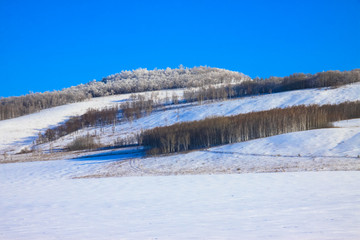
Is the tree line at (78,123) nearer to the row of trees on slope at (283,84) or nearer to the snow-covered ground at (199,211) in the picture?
the row of trees on slope at (283,84)

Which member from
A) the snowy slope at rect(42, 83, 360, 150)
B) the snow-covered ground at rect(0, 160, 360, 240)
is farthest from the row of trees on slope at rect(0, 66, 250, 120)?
the snow-covered ground at rect(0, 160, 360, 240)

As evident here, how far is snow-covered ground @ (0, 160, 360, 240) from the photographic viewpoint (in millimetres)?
6449

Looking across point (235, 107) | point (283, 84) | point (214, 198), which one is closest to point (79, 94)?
point (283, 84)

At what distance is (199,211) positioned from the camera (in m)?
8.61

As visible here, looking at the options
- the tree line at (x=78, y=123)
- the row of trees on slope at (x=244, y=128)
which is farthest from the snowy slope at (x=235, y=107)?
the row of trees on slope at (x=244, y=128)

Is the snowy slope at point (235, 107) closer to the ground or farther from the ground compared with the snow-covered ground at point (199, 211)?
farther from the ground

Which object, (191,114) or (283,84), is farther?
(283,84)

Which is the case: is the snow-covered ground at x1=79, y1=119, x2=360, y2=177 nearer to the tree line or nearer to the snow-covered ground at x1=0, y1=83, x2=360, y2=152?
the snow-covered ground at x1=0, y1=83, x2=360, y2=152

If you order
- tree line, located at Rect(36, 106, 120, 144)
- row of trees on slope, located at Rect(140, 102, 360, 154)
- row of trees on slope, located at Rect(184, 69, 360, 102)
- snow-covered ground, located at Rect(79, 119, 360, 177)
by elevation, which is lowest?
snow-covered ground, located at Rect(79, 119, 360, 177)

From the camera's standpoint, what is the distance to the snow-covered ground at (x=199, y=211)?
21.2 ft

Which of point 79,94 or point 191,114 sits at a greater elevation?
point 79,94

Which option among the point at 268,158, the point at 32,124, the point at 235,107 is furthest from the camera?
the point at 32,124

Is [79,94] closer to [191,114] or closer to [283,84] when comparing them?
[191,114]

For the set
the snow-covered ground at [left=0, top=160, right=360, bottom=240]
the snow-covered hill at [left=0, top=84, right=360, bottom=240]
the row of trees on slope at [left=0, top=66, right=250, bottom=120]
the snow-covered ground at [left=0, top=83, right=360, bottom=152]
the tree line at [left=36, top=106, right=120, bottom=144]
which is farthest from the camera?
the row of trees on slope at [left=0, top=66, right=250, bottom=120]
